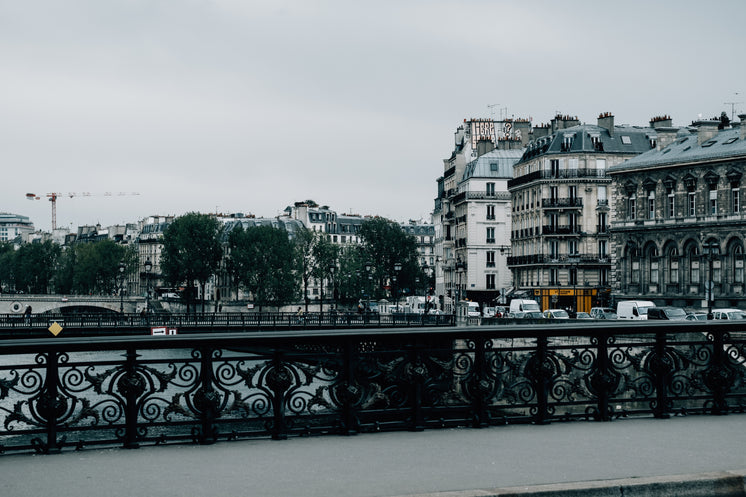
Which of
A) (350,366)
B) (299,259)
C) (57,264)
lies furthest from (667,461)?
(57,264)

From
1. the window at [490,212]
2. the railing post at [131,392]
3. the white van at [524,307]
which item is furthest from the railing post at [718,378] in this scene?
the window at [490,212]

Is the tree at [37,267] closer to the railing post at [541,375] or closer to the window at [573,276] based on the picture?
the window at [573,276]

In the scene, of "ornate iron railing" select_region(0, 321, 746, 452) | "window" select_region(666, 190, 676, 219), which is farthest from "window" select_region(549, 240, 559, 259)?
"ornate iron railing" select_region(0, 321, 746, 452)

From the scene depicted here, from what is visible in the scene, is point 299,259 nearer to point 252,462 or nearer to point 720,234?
point 720,234

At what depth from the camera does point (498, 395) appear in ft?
36.0

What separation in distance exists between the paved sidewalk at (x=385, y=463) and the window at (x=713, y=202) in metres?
54.6

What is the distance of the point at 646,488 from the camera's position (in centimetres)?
779

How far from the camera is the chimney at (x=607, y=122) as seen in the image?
84.9 meters

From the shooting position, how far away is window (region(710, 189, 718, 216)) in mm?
62344

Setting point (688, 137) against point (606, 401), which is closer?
point (606, 401)

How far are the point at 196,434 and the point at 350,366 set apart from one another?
1651 millimetres

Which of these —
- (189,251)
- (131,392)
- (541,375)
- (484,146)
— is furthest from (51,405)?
(189,251)

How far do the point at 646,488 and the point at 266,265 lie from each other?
402 feet

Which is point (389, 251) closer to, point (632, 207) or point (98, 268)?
point (98, 268)
